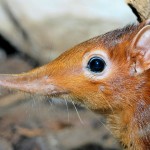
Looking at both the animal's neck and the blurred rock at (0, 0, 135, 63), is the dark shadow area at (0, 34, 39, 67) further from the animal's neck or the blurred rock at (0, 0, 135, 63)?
the animal's neck

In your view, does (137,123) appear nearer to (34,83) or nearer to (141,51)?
(141,51)

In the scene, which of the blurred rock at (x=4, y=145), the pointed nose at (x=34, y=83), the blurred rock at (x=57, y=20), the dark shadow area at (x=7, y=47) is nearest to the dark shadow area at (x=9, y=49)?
the dark shadow area at (x=7, y=47)

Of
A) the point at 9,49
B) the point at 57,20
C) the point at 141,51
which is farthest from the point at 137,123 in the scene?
the point at 9,49

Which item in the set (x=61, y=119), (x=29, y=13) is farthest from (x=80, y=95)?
(x=29, y=13)

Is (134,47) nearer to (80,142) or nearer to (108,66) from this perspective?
(108,66)

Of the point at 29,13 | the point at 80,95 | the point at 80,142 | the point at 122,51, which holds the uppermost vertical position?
the point at 29,13

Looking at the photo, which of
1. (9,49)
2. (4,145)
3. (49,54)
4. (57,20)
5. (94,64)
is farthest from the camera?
(9,49)

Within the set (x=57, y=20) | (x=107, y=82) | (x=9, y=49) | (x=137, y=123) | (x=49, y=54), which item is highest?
(x=9, y=49)
